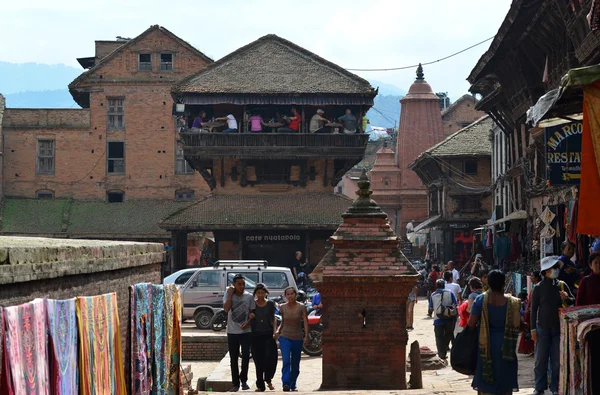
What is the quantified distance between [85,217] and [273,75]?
1439 cm

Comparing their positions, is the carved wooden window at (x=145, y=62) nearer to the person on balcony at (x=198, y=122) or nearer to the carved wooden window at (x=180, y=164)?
the carved wooden window at (x=180, y=164)

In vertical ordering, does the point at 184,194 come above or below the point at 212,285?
above

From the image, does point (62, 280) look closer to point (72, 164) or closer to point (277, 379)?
point (277, 379)

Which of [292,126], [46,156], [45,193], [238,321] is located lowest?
[238,321]

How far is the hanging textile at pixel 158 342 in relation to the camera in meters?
13.3

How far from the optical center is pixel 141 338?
12570mm

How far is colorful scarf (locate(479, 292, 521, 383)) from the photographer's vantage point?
1214 centimetres

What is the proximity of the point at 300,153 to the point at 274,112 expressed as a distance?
2.26 m

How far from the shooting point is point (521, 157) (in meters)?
36.6

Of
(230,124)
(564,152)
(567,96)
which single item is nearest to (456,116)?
(230,124)

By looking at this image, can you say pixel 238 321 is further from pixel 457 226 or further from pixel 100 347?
pixel 457 226

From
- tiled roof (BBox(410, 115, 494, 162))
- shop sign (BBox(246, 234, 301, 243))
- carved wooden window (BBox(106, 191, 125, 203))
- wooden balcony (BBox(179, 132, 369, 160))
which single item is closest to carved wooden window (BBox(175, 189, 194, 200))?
carved wooden window (BBox(106, 191, 125, 203))

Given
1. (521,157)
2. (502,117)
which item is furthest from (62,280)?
(502,117)

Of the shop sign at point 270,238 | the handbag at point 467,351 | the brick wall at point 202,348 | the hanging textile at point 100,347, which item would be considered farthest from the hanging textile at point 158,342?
the shop sign at point 270,238
